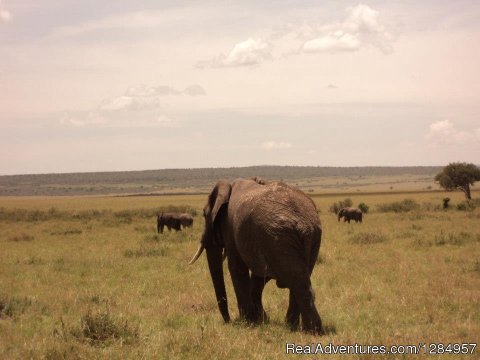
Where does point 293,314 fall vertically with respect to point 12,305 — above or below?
above

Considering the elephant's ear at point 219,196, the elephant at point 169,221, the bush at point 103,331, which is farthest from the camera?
the elephant at point 169,221

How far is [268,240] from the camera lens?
7852 millimetres

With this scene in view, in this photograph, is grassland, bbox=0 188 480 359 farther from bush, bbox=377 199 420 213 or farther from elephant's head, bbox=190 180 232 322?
bush, bbox=377 199 420 213

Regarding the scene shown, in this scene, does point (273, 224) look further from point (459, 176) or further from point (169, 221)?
point (459, 176)

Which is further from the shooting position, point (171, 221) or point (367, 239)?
point (171, 221)

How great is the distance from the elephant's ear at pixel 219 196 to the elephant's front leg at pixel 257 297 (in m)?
1.22

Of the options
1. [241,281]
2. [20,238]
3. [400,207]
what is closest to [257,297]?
[241,281]

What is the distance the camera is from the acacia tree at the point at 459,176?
6462 centimetres

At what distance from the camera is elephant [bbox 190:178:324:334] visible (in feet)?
25.5

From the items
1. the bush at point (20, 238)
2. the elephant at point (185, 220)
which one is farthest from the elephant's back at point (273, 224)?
the elephant at point (185, 220)

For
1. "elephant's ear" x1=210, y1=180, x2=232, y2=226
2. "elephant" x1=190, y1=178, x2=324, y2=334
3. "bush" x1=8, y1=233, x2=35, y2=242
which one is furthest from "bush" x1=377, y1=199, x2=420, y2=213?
"elephant" x1=190, y1=178, x2=324, y2=334

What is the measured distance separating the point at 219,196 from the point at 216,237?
75cm

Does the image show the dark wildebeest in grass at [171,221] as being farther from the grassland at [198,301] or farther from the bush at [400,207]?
the bush at [400,207]

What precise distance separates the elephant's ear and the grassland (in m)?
1.87
